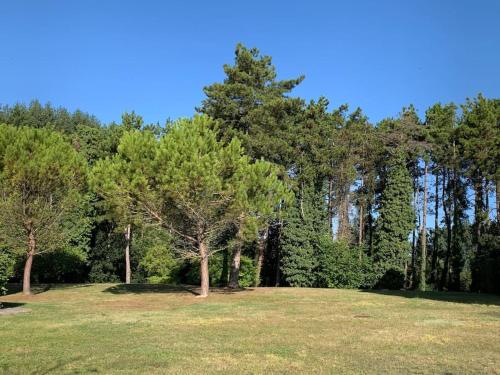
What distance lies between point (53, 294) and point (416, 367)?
708 inches

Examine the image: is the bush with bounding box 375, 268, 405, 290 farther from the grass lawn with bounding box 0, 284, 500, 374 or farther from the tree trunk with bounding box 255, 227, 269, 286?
the grass lawn with bounding box 0, 284, 500, 374

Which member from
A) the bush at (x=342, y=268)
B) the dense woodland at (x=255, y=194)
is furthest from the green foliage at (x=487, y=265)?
the bush at (x=342, y=268)

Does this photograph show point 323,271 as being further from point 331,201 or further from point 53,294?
point 53,294

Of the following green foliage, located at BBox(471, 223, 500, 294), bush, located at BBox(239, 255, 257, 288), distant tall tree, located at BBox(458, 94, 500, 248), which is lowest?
bush, located at BBox(239, 255, 257, 288)

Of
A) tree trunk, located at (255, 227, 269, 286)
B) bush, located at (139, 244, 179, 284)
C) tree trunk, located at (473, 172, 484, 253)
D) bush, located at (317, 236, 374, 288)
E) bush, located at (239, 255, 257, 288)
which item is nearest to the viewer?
tree trunk, located at (473, 172, 484, 253)

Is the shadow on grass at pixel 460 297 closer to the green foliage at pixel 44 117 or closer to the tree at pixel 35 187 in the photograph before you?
the tree at pixel 35 187

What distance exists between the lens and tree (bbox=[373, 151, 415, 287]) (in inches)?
1241

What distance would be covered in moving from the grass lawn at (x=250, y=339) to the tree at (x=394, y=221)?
14581 millimetres

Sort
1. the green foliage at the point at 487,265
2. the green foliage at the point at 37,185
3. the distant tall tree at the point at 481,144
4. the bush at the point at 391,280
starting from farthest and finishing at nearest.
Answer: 1. the bush at the point at 391,280
2. the distant tall tree at the point at 481,144
3. the green foliage at the point at 487,265
4. the green foliage at the point at 37,185

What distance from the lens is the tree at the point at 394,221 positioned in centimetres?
3153

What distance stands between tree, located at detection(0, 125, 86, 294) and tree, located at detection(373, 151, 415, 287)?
19.0 metres

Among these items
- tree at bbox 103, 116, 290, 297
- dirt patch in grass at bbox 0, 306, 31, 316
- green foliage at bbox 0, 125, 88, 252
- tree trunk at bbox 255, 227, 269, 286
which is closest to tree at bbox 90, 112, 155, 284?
tree at bbox 103, 116, 290, 297

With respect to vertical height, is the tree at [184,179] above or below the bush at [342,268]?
above

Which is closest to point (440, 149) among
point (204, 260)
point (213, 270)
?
point (213, 270)
